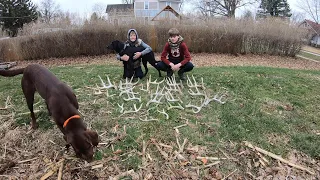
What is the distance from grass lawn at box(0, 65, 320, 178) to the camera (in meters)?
3.40

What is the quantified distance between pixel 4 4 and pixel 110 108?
25.3 meters

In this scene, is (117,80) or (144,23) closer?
(117,80)

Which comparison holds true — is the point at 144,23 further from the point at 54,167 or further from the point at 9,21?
the point at 9,21

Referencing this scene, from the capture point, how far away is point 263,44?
13.9 m

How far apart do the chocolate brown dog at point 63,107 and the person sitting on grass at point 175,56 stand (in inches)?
115

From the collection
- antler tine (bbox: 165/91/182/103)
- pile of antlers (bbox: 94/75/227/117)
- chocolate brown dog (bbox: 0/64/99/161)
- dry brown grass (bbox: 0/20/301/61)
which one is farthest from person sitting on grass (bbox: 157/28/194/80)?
dry brown grass (bbox: 0/20/301/61)

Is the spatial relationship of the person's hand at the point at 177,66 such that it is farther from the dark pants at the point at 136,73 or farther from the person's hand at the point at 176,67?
the dark pants at the point at 136,73

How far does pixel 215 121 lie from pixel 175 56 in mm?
2322

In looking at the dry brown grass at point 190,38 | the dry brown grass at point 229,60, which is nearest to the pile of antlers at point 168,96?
the dry brown grass at point 229,60

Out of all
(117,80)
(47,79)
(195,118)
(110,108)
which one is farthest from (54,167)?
(117,80)

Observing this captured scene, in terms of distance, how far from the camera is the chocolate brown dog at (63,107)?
2621 mm

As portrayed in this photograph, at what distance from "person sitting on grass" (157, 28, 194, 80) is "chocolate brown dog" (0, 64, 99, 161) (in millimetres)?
2920

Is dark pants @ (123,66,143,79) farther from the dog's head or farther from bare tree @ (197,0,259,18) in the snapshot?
bare tree @ (197,0,259,18)

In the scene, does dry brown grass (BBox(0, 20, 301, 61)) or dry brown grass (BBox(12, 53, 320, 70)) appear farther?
dry brown grass (BBox(0, 20, 301, 61))
